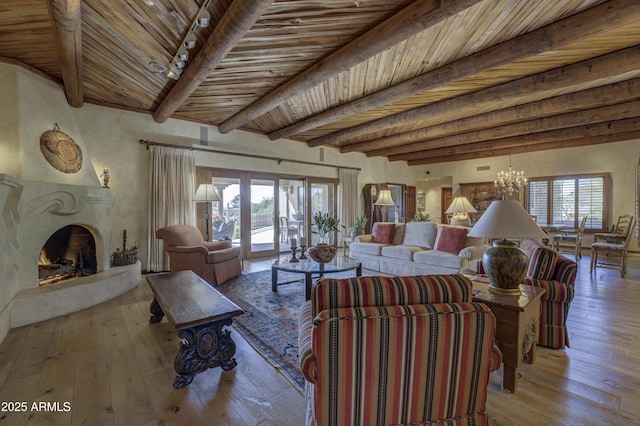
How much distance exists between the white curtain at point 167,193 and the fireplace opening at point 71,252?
1.07 metres

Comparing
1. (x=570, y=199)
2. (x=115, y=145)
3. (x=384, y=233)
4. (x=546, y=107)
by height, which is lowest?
(x=384, y=233)

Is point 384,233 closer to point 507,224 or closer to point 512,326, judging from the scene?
point 507,224

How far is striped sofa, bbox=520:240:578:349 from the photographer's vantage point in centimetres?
237

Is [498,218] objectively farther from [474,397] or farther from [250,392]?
[250,392]

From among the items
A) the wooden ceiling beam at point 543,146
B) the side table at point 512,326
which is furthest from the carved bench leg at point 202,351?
the wooden ceiling beam at point 543,146

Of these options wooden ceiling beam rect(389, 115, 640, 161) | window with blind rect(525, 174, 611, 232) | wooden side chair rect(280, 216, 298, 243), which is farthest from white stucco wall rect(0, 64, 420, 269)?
window with blind rect(525, 174, 611, 232)

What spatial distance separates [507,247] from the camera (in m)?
1.97

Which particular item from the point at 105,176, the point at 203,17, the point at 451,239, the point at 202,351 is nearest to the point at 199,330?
the point at 202,351

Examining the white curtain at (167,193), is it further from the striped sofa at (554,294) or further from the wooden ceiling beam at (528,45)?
the striped sofa at (554,294)

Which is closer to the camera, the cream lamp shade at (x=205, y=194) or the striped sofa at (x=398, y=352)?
the striped sofa at (x=398, y=352)

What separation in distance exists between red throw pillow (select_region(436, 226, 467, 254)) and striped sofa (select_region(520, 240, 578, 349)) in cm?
191

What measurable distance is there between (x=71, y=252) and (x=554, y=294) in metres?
5.83

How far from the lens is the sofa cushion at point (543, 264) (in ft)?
8.17

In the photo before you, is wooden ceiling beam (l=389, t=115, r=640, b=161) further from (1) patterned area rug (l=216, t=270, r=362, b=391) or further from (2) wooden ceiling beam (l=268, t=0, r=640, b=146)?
(1) patterned area rug (l=216, t=270, r=362, b=391)
